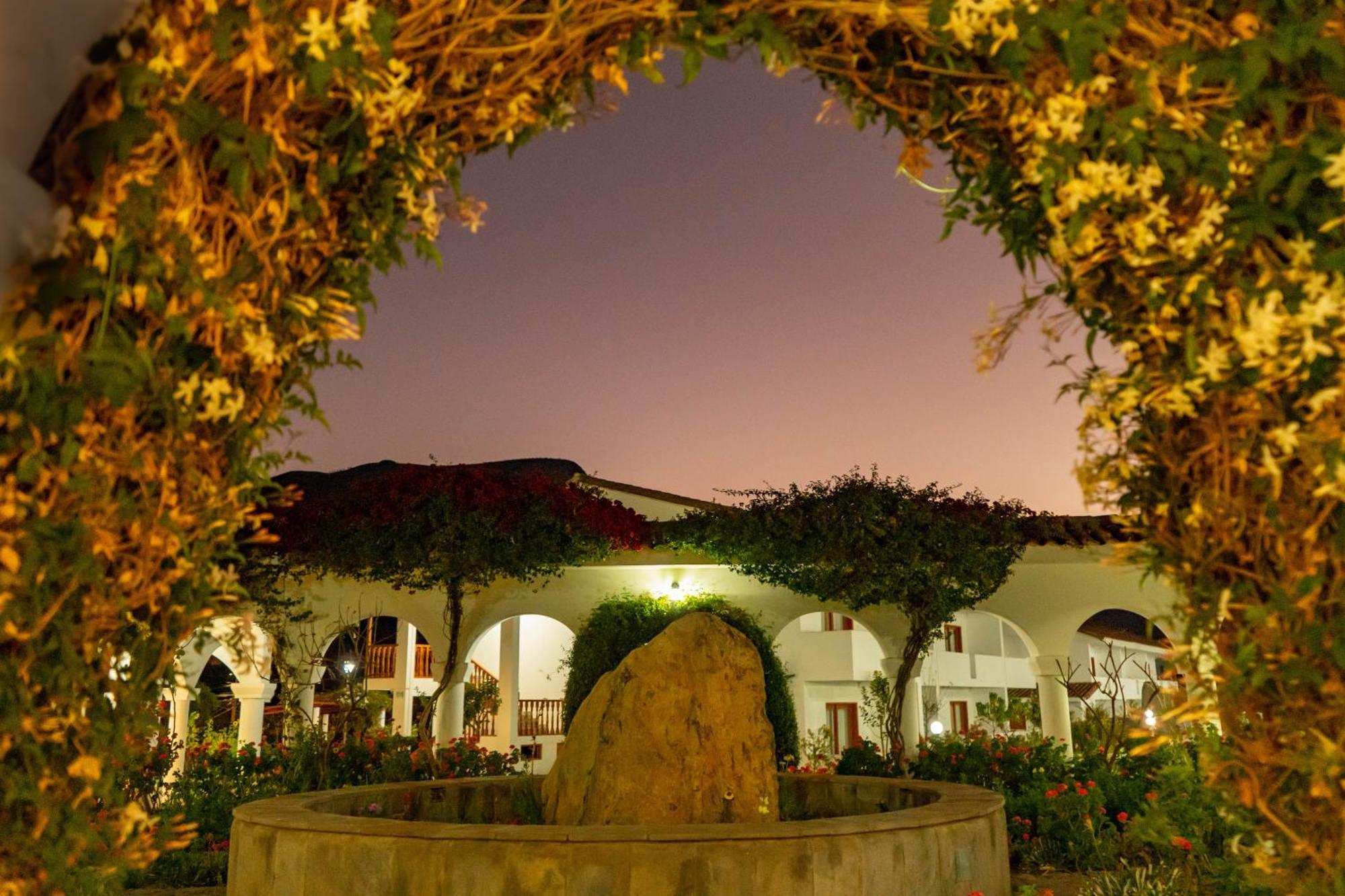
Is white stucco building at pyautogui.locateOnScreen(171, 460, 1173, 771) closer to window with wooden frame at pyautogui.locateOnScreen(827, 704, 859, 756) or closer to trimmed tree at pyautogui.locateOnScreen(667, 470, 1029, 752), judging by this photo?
trimmed tree at pyautogui.locateOnScreen(667, 470, 1029, 752)

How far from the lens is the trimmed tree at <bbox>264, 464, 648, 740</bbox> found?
39.8ft

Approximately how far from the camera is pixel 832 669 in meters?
23.9

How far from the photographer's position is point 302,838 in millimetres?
5352

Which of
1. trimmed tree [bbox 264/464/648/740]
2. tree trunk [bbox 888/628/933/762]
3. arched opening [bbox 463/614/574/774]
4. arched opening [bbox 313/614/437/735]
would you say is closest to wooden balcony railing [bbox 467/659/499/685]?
arched opening [bbox 463/614/574/774]

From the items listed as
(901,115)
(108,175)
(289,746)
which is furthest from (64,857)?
(289,746)

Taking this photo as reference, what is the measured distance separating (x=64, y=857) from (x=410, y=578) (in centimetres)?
1136

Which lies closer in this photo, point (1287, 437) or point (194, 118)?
point (194, 118)

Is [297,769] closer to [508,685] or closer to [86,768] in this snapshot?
[86,768]

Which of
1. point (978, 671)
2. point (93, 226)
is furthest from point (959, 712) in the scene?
point (93, 226)

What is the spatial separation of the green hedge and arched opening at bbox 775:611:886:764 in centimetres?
830

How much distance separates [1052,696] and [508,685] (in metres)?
11.1

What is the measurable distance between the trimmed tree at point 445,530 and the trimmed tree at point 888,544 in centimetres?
194

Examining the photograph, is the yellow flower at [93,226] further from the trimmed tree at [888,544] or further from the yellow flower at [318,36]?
the trimmed tree at [888,544]

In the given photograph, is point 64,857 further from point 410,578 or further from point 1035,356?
point 410,578
